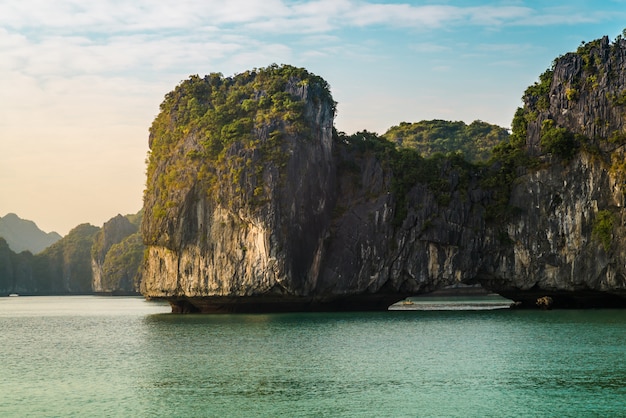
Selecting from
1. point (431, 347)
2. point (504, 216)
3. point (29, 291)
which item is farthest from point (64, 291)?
point (431, 347)

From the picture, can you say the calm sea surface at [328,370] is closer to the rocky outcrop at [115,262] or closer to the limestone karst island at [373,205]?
the limestone karst island at [373,205]

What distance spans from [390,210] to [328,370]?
96.9 ft

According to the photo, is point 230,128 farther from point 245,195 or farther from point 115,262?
point 115,262

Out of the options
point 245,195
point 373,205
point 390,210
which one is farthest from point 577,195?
point 245,195

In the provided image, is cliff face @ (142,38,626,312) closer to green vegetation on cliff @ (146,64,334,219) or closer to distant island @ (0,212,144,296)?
green vegetation on cliff @ (146,64,334,219)

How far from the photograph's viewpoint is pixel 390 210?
5762 centimetres

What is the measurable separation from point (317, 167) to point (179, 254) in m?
11.8

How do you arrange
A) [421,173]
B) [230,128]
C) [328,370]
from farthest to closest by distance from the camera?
1. [421,173]
2. [230,128]
3. [328,370]

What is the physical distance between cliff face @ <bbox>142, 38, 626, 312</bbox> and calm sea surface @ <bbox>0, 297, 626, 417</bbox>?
25.6 ft

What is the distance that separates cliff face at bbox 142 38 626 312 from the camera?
54.4 metres

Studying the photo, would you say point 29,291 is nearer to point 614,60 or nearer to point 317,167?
point 317,167

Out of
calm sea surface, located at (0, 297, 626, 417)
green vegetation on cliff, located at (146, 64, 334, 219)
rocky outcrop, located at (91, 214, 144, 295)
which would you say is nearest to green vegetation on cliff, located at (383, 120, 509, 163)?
green vegetation on cliff, located at (146, 64, 334, 219)

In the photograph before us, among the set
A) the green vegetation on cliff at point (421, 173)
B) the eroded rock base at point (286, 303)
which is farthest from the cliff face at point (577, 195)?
the eroded rock base at point (286, 303)

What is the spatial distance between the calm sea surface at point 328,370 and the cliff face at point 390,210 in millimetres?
7818
